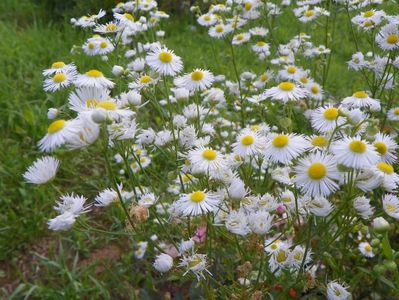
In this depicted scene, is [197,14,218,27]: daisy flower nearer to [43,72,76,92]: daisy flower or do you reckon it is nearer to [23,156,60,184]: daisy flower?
[43,72,76,92]: daisy flower

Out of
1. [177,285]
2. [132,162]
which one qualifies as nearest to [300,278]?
[177,285]

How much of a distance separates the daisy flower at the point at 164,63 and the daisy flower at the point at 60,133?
1.49 feet

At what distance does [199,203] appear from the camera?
1.12 m

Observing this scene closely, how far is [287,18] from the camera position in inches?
171

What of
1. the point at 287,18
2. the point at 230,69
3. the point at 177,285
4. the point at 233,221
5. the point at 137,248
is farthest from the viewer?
the point at 287,18

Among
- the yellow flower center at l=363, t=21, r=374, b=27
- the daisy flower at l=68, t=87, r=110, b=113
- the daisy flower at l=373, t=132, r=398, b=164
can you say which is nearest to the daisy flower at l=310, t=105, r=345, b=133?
the daisy flower at l=373, t=132, r=398, b=164

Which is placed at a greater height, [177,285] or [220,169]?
[220,169]

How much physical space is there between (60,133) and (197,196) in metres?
0.34

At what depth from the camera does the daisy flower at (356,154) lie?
973 millimetres

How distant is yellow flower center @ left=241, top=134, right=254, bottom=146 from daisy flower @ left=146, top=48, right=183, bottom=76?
318 millimetres

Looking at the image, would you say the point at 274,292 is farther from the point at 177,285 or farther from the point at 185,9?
the point at 185,9

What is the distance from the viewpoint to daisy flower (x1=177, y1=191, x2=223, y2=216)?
3.64 feet

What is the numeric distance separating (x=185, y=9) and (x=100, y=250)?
9.83 ft

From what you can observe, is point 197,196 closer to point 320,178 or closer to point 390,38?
point 320,178
